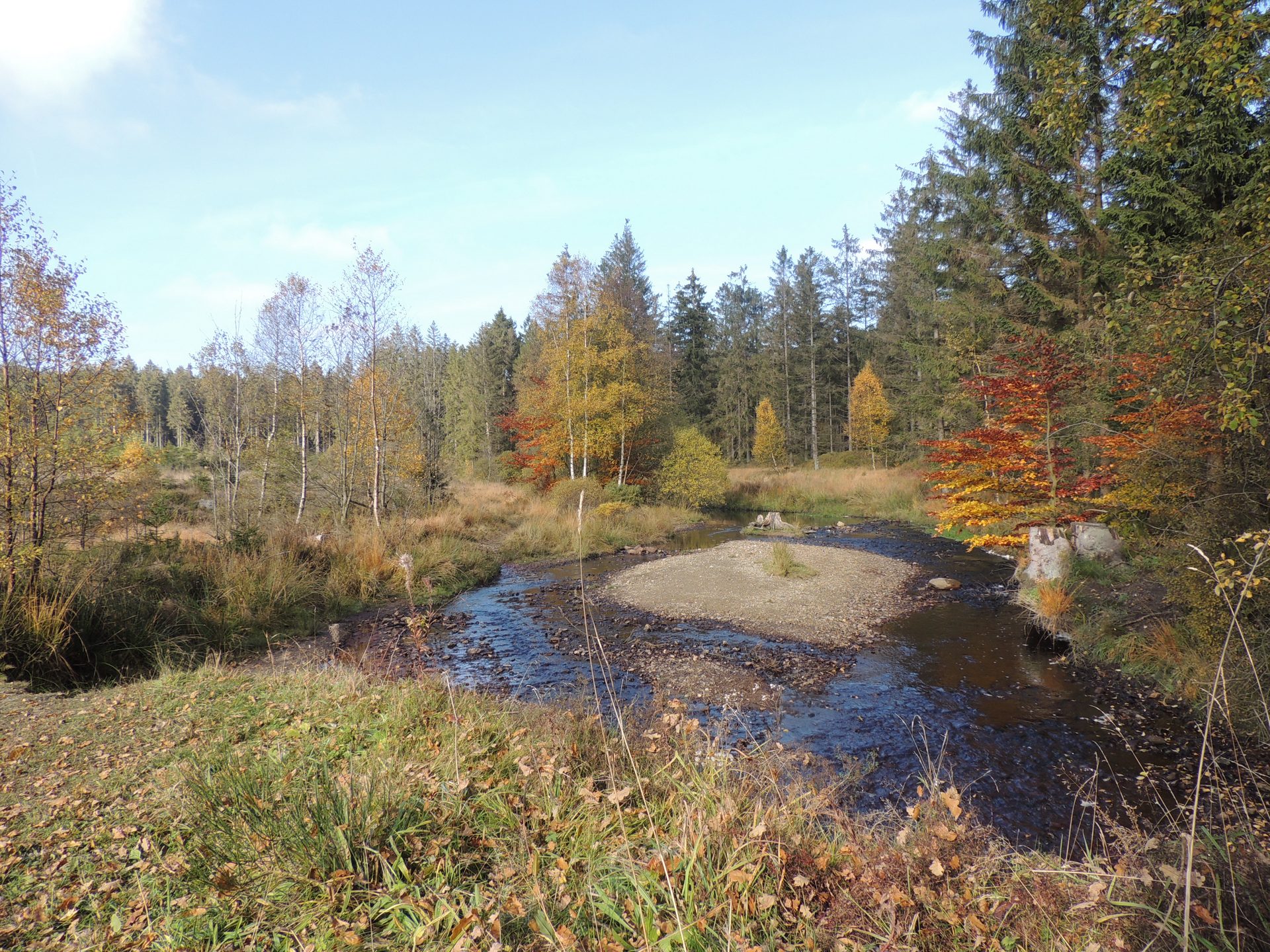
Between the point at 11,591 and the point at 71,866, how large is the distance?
17.6 ft

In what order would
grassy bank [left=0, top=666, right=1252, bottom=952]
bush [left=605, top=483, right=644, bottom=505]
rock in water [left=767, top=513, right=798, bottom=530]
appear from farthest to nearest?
1. bush [left=605, top=483, right=644, bottom=505]
2. rock in water [left=767, top=513, right=798, bottom=530]
3. grassy bank [left=0, top=666, right=1252, bottom=952]

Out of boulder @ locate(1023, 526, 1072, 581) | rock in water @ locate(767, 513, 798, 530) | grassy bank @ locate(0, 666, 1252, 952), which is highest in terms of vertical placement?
grassy bank @ locate(0, 666, 1252, 952)

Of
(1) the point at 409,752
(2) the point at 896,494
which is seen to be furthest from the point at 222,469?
(2) the point at 896,494

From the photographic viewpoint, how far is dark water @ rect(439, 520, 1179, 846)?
5.43 meters

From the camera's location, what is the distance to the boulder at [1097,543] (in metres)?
11.2

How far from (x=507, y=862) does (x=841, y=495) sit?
92.3 feet

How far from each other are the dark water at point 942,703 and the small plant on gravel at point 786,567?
2.70m

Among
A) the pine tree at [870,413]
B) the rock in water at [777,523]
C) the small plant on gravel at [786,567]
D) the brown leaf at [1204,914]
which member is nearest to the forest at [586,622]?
the brown leaf at [1204,914]

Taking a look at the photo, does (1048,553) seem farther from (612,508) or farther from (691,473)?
(691,473)

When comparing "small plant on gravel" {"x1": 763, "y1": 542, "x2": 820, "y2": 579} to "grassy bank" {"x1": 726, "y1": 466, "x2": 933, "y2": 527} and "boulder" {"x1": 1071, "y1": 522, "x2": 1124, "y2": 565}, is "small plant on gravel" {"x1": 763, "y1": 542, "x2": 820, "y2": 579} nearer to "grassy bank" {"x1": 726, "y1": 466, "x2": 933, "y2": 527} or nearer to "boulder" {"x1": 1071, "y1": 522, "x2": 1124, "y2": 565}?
"boulder" {"x1": 1071, "y1": 522, "x2": 1124, "y2": 565}

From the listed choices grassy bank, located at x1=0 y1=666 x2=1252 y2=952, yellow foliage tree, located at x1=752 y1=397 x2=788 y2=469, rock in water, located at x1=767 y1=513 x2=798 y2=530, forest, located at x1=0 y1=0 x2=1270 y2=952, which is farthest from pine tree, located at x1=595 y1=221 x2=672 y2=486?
grassy bank, located at x1=0 y1=666 x2=1252 y2=952

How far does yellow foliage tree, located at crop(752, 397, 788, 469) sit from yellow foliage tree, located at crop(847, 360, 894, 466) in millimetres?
4575

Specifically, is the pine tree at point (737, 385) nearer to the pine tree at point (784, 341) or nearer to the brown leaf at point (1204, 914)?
the pine tree at point (784, 341)

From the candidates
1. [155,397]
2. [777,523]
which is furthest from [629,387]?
[155,397]
